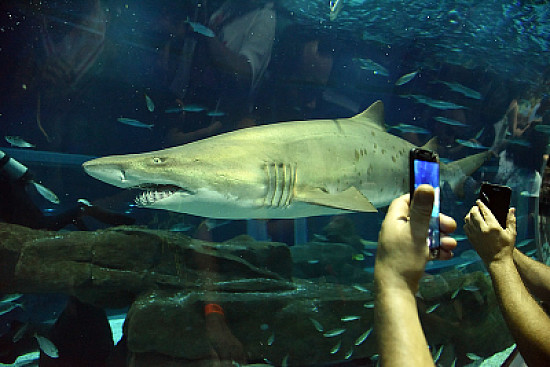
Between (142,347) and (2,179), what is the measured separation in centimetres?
213

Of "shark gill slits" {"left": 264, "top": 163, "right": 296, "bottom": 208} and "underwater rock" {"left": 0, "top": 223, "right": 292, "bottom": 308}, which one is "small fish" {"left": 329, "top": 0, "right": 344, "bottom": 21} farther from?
"underwater rock" {"left": 0, "top": 223, "right": 292, "bottom": 308}

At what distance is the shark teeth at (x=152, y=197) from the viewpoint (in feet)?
6.92

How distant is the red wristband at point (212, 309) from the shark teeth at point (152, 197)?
1075 millimetres

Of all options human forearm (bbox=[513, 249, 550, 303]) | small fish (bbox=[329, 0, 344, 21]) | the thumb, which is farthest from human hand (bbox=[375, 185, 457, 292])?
small fish (bbox=[329, 0, 344, 21])

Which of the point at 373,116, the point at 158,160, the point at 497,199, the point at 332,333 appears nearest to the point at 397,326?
the point at 497,199

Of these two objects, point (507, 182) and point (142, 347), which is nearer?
point (142, 347)

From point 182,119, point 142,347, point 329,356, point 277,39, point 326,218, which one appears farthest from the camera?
point 326,218

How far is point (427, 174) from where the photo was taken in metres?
0.82

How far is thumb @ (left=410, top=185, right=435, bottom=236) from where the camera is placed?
60 centimetres

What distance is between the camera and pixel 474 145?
4945 mm

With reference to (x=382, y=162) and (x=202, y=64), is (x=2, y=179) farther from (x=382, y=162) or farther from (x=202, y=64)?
(x=382, y=162)

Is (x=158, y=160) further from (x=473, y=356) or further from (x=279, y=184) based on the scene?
(x=473, y=356)

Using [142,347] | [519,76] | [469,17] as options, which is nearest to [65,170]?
[142,347]

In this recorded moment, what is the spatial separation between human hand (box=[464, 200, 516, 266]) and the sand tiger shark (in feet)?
3.57
